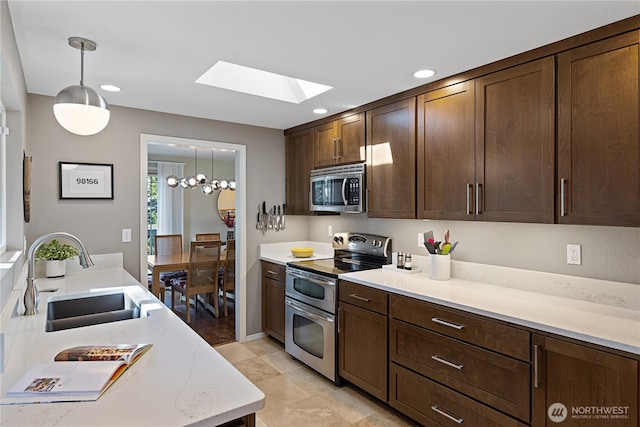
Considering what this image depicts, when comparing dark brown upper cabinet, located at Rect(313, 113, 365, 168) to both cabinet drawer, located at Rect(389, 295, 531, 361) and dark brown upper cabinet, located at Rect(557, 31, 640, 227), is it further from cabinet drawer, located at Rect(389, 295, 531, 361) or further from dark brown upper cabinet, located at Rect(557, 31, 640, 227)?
dark brown upper cabinet, located at Rect(557, 31, 640, 227)

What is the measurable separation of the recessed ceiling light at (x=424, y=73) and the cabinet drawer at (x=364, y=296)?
1.44 meters

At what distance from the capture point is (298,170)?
3.94 meters

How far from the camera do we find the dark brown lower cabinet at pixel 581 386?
146 centimetres

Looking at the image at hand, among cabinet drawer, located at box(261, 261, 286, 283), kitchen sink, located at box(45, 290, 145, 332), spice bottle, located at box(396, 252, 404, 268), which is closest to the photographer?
kitchen sink, located at box(45, 290, 145, 332)

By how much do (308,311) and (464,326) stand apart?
145cm

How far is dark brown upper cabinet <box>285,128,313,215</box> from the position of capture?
12.5ft

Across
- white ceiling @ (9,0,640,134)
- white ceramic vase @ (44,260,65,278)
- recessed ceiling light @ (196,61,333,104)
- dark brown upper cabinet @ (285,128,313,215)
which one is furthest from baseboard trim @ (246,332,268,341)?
white ceiling @ (9,0,640,134)

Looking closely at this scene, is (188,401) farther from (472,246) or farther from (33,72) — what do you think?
(33,72)

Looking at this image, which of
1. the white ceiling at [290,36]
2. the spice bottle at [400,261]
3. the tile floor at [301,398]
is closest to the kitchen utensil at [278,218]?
the tile floor at [301,398]

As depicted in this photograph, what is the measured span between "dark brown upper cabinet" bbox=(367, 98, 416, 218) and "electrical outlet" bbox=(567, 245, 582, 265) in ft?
3.17

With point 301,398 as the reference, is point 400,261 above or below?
above

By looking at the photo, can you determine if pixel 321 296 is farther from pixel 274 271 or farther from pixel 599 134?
pixel 599 134

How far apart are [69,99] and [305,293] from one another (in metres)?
2.17

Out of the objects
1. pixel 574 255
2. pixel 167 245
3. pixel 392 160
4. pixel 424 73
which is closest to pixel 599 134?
pixel 574 255
